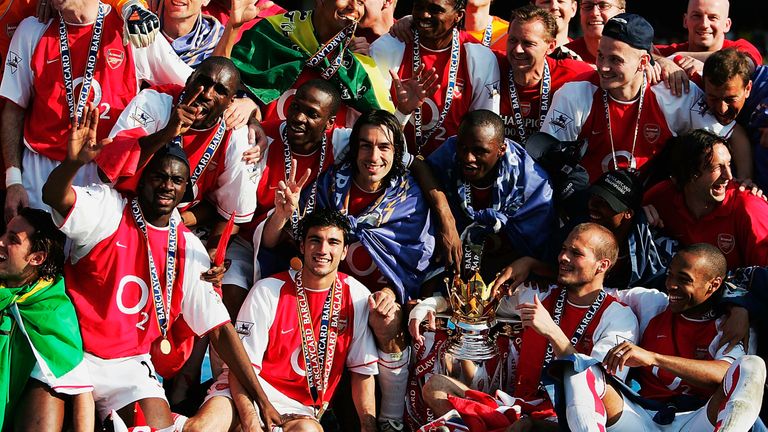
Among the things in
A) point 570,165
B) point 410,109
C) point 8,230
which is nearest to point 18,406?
point 8,230

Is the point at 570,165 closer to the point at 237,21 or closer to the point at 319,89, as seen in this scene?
the point at 319,89

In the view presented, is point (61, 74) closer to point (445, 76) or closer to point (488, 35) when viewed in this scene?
point (445, 76)

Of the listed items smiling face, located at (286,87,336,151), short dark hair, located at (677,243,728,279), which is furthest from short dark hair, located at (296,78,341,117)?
short dark hair, located at (677,243,728,279)

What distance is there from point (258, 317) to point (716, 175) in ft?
7.74

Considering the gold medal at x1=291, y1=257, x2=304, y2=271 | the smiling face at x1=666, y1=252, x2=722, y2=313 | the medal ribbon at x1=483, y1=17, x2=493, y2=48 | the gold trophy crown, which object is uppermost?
the medal ribbon at x1=483, y1=17, x2=493, y2=48

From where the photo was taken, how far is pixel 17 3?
A: 6.48 m

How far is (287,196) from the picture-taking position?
5.93 meters

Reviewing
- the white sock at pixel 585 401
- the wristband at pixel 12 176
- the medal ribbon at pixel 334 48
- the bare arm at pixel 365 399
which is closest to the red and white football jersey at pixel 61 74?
the wristband at pixel 12 176

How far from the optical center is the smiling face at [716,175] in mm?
6148

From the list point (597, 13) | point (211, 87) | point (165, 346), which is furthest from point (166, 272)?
point (597, 13)

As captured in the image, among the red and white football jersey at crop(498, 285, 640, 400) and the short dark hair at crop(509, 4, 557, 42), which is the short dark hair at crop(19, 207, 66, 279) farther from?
the short dark hair at crop(509, 4, 557, 42)

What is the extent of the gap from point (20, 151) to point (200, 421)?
5.57 feet

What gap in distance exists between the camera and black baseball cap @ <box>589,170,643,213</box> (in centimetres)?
611

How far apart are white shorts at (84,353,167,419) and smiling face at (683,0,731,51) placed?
147 inches
